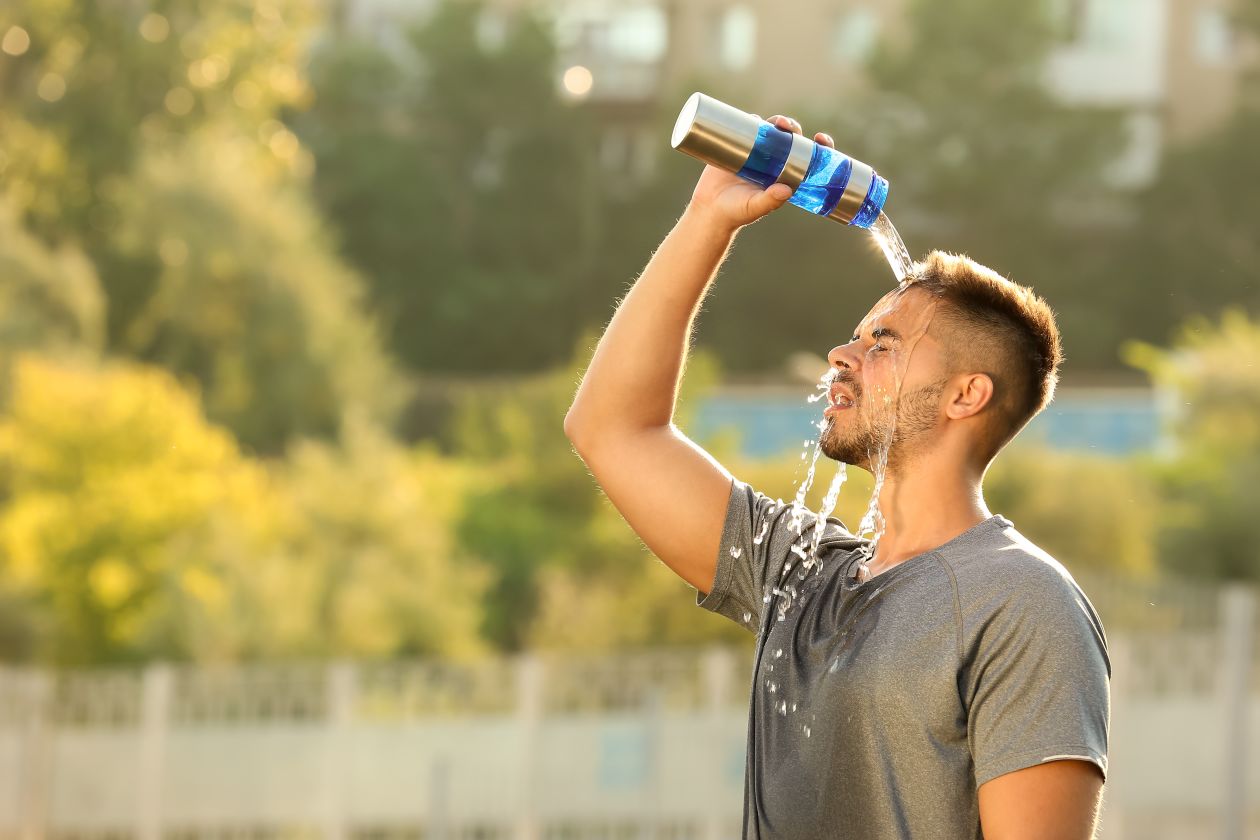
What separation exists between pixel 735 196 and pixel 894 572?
496 mm

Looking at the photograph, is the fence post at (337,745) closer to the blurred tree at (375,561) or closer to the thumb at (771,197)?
the blurred tree at (375,561)

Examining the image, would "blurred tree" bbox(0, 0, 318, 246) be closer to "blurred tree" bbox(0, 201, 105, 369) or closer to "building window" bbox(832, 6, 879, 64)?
"blurred tree" bbox(0, 201, 105, 369)

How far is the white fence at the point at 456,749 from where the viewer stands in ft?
27.0

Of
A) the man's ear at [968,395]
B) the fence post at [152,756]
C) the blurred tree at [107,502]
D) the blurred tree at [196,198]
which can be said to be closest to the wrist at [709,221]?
the man's ear at [968,395]

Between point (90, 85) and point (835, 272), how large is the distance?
12536 millimetres

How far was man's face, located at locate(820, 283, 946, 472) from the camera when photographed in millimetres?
1979

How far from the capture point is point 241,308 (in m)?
16.3

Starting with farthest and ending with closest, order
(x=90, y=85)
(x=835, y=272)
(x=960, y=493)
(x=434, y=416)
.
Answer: (x=835, y=272), (x=434, y=416), (x=90, y=85), (x=960, y=493)

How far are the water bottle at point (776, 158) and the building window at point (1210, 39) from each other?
3045 cm

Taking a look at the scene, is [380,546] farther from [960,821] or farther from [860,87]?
[860,87]

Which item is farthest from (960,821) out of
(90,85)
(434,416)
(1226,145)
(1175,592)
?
(1226,145)

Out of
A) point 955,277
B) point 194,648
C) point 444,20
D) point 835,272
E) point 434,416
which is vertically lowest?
point 194,648

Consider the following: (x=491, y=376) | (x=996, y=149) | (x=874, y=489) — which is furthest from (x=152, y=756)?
(x=996, y=149)

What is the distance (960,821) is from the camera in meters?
1.75
